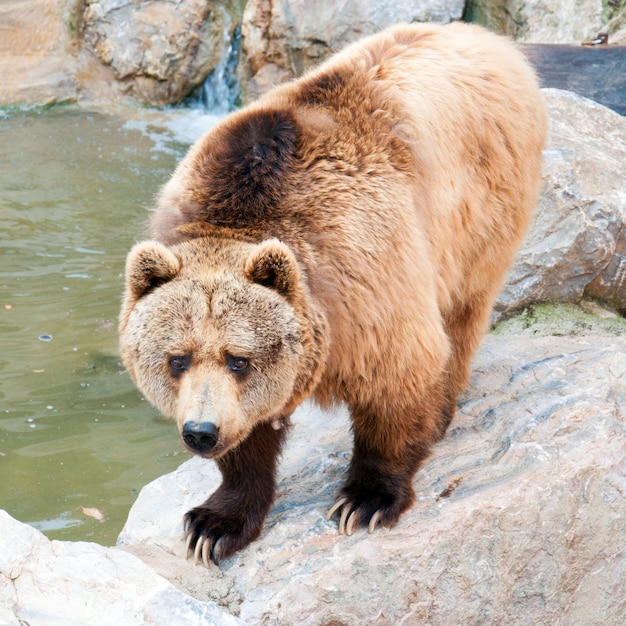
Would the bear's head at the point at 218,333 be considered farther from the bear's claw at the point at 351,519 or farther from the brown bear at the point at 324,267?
the bear's claw at the point at 351,519

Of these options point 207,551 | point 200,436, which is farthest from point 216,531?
point 200,436

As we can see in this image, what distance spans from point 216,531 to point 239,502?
0.17m

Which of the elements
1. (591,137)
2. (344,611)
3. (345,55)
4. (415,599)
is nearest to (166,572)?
(344,611)

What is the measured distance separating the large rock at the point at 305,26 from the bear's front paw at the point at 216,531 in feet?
33.6

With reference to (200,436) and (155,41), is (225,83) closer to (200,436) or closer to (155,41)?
(155,41)

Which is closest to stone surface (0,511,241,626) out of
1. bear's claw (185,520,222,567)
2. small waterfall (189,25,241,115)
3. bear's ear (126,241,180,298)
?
bear's claw (185,520,222,567)

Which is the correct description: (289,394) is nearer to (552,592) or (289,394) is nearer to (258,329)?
(258,329)

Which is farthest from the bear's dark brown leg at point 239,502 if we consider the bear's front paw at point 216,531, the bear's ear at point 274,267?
the bear's ear at point 274,267

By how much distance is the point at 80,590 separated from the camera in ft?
11.0

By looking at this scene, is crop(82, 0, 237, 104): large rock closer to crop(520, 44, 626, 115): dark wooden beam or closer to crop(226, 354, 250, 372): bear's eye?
crop(520, 44, 626, 115): dark wooden beam

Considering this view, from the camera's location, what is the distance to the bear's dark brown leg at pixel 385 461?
4.13m

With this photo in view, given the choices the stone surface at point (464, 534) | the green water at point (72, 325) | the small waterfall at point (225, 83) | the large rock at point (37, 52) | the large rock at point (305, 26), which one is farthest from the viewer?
the small waterfall at point (225, 83)

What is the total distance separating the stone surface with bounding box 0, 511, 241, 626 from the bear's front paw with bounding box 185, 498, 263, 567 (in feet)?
1.67

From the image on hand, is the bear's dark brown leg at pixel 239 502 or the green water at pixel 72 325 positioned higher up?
the bear's dark brown leg at pixel 239 502
